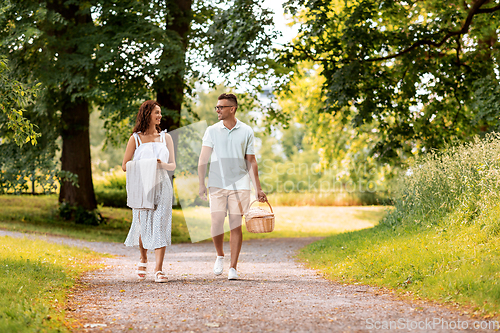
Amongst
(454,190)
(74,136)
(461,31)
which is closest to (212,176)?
(454,190)

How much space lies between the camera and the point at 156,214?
6391 millimetres

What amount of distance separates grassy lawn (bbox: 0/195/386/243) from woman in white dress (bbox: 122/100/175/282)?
715 centimetres

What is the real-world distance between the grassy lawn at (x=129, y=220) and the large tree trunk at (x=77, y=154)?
2.83ft

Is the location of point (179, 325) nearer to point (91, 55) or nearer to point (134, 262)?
point (134, 262)

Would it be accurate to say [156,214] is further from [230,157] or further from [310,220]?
[310,220]

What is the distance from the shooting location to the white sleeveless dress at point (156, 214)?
633 cm

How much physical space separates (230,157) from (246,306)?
7.34ft

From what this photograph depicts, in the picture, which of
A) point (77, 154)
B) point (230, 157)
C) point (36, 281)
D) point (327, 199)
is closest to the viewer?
point (36, 281)

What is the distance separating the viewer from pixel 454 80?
13.5 metres

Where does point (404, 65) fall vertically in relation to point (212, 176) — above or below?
above

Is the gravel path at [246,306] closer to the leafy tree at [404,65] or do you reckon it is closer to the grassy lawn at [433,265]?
the grassy lawn at [433,265]

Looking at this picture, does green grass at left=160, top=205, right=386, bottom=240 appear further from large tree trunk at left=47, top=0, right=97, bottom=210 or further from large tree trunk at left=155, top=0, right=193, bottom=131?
large tree trunk at left=155, top=0, right=193, bottom=131

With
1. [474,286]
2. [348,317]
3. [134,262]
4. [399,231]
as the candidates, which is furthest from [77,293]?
[399,231]

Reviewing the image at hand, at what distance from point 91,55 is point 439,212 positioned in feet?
33.4
